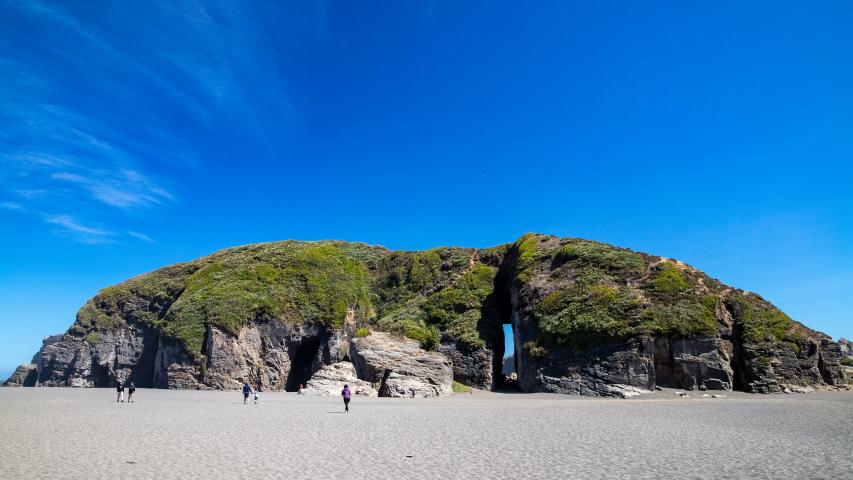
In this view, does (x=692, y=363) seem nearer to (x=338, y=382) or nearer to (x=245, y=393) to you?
(x=338, y=382)

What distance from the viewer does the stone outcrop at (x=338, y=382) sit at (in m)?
38.6

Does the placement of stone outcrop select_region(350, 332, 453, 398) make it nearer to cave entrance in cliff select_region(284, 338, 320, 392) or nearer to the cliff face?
the cliff face

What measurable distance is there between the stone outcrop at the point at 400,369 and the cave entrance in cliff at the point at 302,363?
30.1 ft

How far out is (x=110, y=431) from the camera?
17.6m

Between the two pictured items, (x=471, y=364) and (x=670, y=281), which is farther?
(x=471, y=364)

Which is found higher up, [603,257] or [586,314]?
[603,257]

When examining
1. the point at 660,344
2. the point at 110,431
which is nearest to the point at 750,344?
the point at 660,344

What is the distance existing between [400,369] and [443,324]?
13.1 m

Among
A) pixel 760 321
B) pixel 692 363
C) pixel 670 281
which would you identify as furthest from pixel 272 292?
pixel 760 321

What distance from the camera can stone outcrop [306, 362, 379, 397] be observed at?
38.6 meters

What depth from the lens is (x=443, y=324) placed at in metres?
52.6

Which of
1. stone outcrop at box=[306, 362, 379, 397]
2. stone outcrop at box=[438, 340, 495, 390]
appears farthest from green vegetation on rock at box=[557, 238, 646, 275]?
stone outcrop at box=[306, 362, 379, 397]

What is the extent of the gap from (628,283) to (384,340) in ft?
80.8

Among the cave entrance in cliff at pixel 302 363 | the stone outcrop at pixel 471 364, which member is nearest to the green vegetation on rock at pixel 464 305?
the stone outcrop at pixel 471 364
